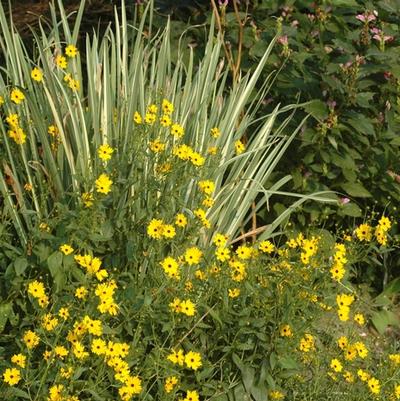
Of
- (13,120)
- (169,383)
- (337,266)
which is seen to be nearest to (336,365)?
(337,266)

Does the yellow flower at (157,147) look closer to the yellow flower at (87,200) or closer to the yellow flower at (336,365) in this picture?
the yellow flower at (87,200)

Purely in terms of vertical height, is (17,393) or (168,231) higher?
(168,231)

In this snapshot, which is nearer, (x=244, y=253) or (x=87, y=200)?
(x=87, y=200)

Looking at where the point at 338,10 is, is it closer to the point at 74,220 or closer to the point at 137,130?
the point at 137,130

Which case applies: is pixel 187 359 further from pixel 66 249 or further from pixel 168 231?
pixel 66 249

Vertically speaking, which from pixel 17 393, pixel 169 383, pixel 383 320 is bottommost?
pixel 383 320

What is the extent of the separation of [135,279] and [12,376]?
57cm

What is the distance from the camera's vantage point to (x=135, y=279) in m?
3.17

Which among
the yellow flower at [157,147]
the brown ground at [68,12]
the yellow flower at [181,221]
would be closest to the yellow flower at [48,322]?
the yellow flower at [181,221]

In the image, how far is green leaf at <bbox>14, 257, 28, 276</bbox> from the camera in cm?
300

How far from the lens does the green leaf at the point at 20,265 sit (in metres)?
3.00

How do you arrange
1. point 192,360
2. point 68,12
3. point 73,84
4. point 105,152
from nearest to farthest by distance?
point 192,360 → point 105,152 → point 73,84 → point 68,12

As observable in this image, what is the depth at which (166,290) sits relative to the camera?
3.12 meters

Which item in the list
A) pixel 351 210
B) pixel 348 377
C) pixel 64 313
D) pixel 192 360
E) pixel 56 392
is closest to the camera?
pixel 56 392
